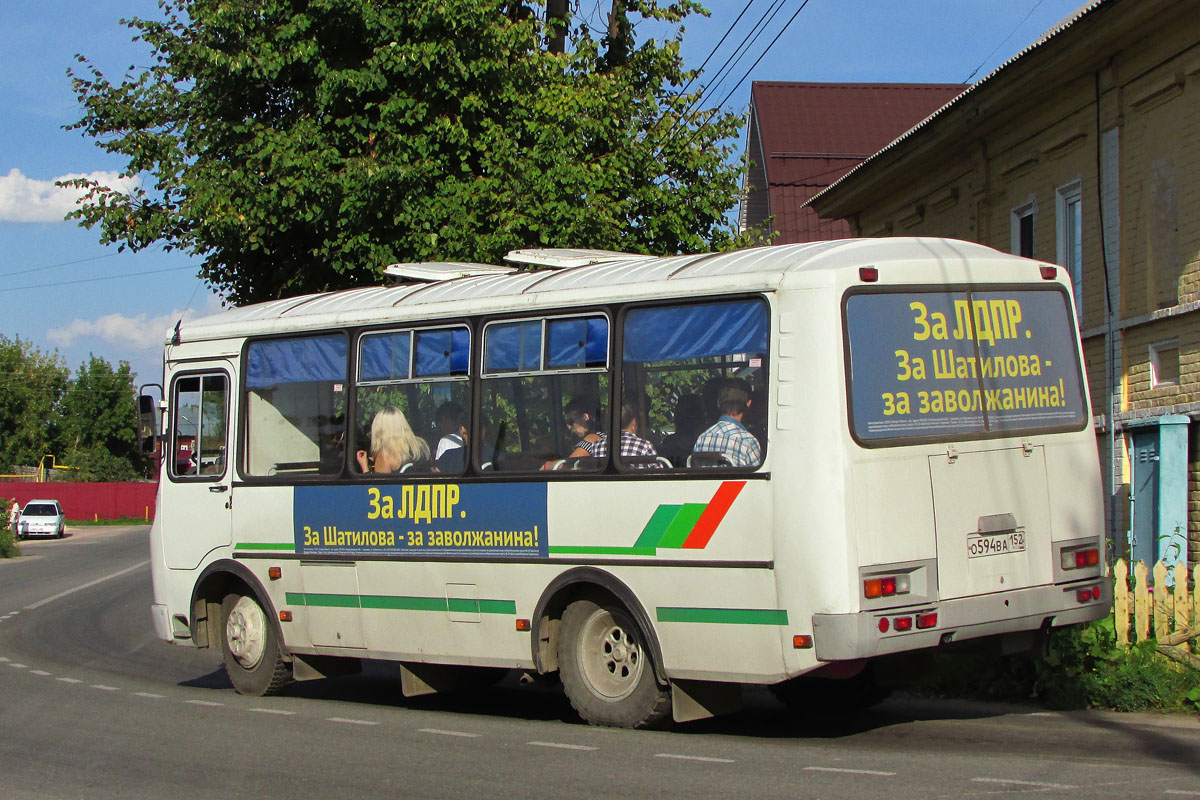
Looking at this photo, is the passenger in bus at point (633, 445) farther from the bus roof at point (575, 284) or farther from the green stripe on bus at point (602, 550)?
the bus roof at point (575, 284)

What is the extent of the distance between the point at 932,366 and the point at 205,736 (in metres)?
5.08

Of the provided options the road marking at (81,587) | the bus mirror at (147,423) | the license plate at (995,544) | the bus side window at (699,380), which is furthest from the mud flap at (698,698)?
the road marking at (81,587)

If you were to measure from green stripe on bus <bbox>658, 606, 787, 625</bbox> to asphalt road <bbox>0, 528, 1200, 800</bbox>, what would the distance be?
0.71m

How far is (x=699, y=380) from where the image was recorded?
8.50 m

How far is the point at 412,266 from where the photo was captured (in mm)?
→ 11852

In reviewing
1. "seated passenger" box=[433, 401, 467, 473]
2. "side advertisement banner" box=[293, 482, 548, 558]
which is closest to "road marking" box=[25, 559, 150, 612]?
"side advertisement banner" box=[293, 482, 548, 558]

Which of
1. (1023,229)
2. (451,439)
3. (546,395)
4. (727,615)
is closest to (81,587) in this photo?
(1023,229)

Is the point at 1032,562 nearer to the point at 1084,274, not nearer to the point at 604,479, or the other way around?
the point at 604,479

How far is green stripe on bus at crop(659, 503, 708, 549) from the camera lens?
834 centimetres

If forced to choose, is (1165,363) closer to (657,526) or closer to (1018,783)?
(657,526)

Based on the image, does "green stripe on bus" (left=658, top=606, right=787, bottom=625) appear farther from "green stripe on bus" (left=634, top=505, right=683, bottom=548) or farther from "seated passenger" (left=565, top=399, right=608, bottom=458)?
"seated passenger" (left=565, top=399, right=608, bottom=458)

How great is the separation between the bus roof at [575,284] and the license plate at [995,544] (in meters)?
1.57

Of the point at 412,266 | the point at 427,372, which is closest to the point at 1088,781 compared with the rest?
the point at 427,372

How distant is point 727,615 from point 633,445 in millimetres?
1224
